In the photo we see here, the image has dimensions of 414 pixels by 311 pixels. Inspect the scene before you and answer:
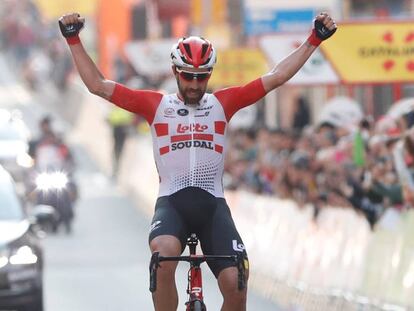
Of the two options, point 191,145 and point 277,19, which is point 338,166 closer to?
point 191,145

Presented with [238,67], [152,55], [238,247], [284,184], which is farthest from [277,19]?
[238,247]

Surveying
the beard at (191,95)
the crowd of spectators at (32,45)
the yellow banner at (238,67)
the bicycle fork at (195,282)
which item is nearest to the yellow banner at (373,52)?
the yellow banner at (238,67)

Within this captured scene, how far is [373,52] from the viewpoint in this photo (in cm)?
2303

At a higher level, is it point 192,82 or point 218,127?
point 192,82

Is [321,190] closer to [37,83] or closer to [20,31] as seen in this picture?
[37,83]

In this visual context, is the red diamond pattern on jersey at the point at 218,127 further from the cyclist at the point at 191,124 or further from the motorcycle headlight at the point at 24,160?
the motorcycle headlight at the point at 24,160

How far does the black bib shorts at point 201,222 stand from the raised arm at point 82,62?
2.45 feet

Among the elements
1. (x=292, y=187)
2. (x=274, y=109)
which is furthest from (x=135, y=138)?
(x=292, y=187)

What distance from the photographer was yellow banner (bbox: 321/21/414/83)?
2269 centimetres

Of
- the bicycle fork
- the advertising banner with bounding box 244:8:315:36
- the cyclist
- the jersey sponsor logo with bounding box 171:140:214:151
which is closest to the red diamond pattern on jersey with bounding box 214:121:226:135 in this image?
the cyclist

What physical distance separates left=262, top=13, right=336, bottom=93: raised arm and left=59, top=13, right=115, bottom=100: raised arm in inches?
37.6

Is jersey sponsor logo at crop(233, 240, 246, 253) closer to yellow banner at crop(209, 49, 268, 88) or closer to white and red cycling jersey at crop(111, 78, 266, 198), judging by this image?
white and red cycling jersey at crop(111, 78, 266, 198)

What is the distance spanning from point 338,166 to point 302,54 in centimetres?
1048

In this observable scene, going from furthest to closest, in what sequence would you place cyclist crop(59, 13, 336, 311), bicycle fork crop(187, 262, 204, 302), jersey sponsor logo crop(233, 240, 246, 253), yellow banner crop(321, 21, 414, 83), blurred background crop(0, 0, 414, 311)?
yellow banner crop(321, 21, 414, 83) < blurred background crop(0, 0, 414, 311) < cyclist crop(59, 13, 336, 311) < jersey sponsor logo crop(233, 240, 246, 253) < bicycle fork crop(187, 262, 204, 302)
